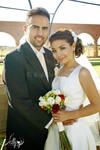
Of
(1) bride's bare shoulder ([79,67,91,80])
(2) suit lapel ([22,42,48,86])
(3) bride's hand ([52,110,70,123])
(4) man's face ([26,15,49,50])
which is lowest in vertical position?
(3) bride's hand ([52,110,70,123])

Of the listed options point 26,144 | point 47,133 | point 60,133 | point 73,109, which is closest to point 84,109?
point 73,109

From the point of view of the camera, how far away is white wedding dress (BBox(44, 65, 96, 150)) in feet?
7.34

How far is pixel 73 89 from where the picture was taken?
2236 mm

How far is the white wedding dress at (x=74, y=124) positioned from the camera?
2.24 metres

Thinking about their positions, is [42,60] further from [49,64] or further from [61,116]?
[61,116]

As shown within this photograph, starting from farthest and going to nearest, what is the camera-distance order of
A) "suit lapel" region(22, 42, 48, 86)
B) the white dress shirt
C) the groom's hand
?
the white dress shirt → "suit lapel" region(22, 42, 48, 86) → the groom's hand

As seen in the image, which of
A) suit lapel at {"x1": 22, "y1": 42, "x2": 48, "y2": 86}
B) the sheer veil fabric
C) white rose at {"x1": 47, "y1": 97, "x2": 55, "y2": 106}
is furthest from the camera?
the sheer veil fabric

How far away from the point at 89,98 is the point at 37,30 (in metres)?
1.12

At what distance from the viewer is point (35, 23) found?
267 cm

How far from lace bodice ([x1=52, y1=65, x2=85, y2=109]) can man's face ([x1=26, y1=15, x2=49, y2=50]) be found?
63 centimetres

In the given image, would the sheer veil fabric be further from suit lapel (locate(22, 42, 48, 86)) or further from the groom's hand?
suit lapel (locate(22, 42, 48, 86))

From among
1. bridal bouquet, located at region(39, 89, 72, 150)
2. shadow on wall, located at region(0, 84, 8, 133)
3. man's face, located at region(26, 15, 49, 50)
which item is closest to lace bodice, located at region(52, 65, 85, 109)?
bridal bouquet, located at region(39, 89, 72, 150)

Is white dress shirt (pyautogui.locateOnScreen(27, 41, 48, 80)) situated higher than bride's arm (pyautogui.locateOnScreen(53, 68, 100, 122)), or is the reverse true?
white dress shirt (pyautogui.locateOnScreen(27, 41, 48, 80))

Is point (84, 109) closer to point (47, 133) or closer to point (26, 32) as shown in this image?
point (47, 133)
